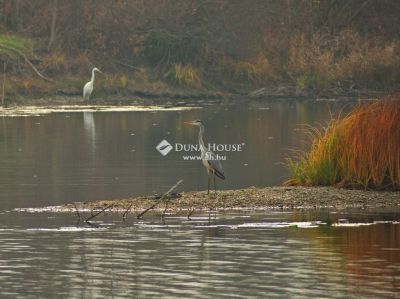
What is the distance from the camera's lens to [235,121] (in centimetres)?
4403

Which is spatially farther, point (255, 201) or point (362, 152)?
point (362, 152)

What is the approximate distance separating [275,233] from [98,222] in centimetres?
250

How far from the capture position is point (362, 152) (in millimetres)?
20344

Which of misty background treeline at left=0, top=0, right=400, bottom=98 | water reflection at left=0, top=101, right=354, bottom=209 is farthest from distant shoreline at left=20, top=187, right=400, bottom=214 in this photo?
misty background treeline at left=0, top=0, right=400, bottom=98

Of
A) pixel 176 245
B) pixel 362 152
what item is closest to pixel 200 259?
pixel 176 245

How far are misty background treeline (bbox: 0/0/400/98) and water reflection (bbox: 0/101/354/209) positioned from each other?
24.8 feet

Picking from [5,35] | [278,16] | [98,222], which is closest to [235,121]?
[5,35]

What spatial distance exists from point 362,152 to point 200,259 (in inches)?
242

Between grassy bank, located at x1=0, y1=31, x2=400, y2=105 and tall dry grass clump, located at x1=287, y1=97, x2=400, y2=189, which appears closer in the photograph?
tall dry grass clump, located at x1=287, y1=97, x2=400, y2=189

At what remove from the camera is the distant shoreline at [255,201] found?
19547 mm

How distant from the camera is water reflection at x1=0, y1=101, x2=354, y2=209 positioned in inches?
944

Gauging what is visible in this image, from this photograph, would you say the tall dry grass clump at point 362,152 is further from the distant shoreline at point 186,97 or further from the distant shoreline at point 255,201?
the distant shoreline at point 186,97

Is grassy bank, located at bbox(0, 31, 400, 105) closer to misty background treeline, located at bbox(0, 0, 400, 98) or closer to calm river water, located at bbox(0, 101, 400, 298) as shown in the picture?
misty background treeline, located at bbox(0, 0, 400, 98)

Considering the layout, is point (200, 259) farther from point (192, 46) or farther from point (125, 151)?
point (192, 46)
